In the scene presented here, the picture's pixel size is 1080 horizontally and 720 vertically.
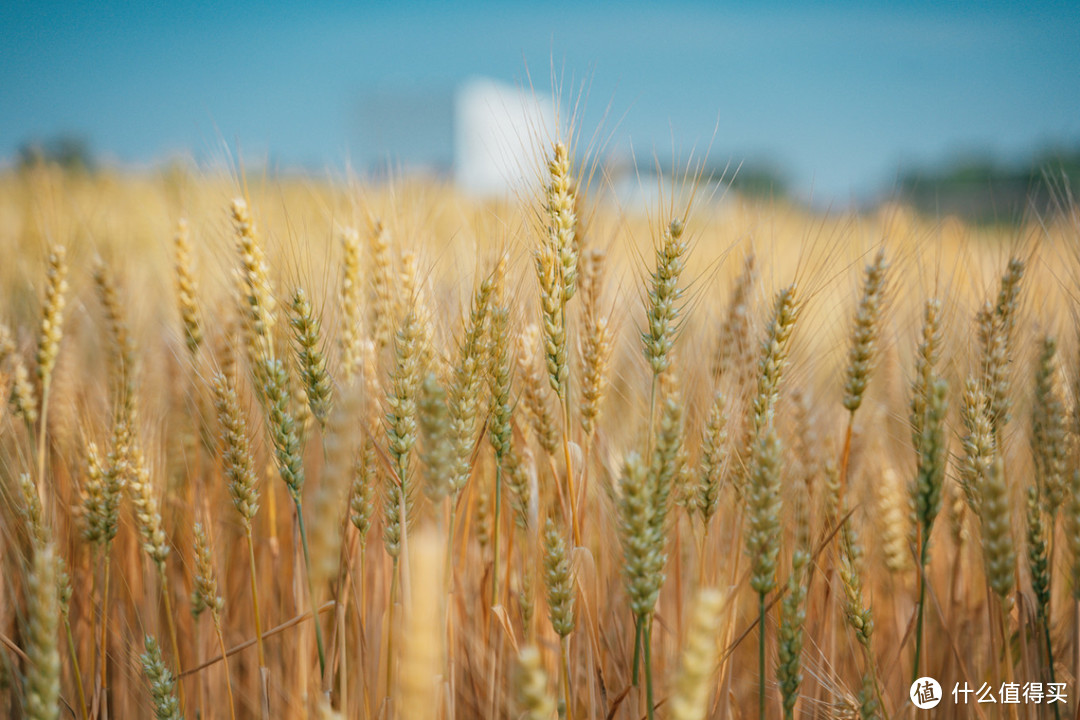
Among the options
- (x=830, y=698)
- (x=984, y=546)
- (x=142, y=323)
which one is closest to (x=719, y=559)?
(x=830, y=698)

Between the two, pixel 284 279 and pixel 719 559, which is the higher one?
pixel 284 279

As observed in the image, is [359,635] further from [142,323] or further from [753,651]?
[142,323]

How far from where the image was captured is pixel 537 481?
1577 mm

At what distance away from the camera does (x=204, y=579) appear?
1.19 meters

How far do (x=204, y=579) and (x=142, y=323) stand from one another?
1.46 m

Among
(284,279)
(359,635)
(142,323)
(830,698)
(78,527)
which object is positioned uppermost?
(142,323)

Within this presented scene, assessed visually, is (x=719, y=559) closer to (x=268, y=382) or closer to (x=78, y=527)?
(x=268, y=382)

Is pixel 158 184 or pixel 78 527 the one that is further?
pixel 158 184

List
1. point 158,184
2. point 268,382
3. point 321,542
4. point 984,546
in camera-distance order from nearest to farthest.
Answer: point 321,542 → point 984,546 → point 268,382 → point 158,184

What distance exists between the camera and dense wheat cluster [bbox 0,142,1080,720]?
1.10 meters

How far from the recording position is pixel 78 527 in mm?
1638

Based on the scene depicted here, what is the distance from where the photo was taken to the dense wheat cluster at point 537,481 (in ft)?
3.62

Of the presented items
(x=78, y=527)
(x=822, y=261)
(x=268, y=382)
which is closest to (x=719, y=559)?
(x=822, y=261)

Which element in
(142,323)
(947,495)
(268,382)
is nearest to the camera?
(268,382)
